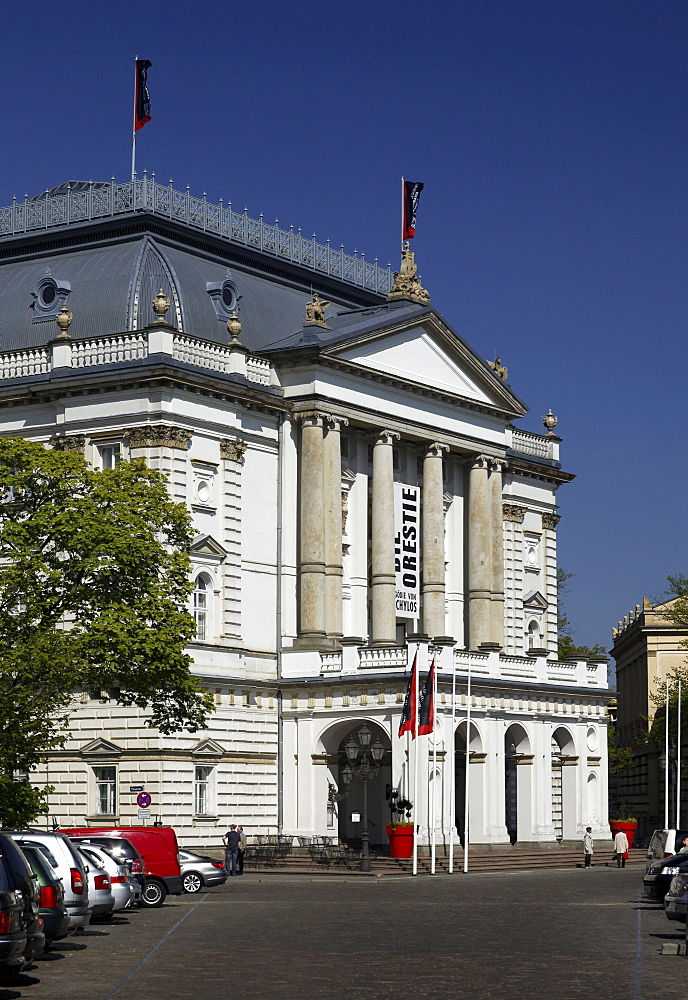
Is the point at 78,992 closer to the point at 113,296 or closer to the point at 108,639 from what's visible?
the point at 108,639

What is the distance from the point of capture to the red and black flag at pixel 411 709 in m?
68.3

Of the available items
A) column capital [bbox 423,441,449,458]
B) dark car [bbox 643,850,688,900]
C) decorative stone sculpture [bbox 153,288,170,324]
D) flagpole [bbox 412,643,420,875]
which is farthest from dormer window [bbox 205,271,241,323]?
dark car [bbox 643,850,688,900]

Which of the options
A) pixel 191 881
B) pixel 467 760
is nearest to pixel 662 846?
pixel 191 881

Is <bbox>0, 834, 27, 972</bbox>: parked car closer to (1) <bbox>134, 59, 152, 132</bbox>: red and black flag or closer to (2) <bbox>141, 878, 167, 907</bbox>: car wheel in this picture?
(2) <bbox>141, 878, 167, 907</bbox>: car wheel

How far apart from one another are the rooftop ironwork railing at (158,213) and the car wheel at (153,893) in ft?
116

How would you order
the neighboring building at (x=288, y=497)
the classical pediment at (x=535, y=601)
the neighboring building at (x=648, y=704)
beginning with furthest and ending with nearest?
the neighboring building at (x=648, y=704) < the classical pediment at (x=535, y=601) < the neighboring building at (x=288, y=497)

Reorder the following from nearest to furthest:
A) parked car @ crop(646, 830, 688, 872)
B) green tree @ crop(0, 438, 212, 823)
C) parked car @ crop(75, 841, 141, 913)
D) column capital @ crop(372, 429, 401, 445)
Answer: parked car @ crop(75, 841, 141, 913) < green tree @ crop(0, 438, 212, 823) < parked car @ crop(646, 830, 688, 872) < column capital @ crop(372, 429, 401, 445)

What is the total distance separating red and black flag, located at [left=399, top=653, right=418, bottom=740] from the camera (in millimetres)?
68312

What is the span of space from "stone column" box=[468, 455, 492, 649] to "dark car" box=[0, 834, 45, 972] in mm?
59140

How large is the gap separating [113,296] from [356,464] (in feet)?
43.7

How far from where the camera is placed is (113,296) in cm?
7531

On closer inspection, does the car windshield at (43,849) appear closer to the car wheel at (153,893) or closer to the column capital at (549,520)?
the car wheel at (153,893)

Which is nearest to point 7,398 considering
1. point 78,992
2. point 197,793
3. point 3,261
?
point 3,261

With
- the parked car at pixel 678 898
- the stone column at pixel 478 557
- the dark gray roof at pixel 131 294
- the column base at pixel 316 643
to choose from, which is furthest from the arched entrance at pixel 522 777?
the parked car at pixel 678 898
